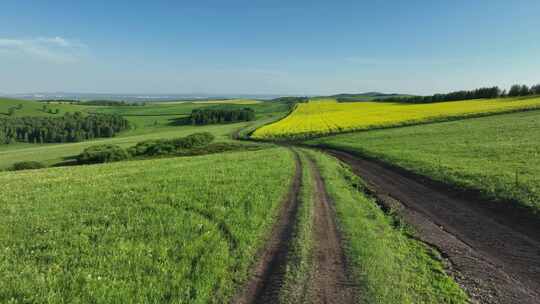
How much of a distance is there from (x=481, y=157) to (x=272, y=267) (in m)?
21.4

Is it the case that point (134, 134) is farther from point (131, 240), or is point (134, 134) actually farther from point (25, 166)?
point (131, 240)

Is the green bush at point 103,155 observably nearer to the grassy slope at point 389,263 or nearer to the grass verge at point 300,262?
the grass verge at point 300,262

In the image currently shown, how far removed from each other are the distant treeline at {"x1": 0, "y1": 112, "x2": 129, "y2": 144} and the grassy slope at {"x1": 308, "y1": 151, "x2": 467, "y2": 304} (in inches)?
4438

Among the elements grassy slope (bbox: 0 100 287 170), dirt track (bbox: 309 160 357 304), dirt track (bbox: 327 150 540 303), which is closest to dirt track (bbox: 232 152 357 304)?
dirt track (bbox: 309 160 357 304)

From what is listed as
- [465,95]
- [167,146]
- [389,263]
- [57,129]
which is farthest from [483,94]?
[57,129]

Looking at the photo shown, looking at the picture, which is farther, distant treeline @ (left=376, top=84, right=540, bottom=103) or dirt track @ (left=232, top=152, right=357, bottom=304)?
distant treeline @ (left=376, top=84, right=540, bottom=103)

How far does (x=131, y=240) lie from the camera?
7.83 m

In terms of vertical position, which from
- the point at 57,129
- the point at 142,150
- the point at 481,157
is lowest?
the point at 142,150

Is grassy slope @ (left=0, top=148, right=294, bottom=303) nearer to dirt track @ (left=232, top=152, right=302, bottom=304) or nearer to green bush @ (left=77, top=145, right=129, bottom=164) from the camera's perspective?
dirt track @ (left=232, top=152, right=302, bottom=304)

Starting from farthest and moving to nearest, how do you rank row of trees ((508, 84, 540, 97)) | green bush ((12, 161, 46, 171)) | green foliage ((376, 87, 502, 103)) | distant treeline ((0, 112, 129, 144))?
distant treeline ((0, 112, 129, 144)) < green foliage ((376, 87, 502, 103)) < row of trees ((508, 84, 540, 97)) < green bush ((12, 161, 46, 171))

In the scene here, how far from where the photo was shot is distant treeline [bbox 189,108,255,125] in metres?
115

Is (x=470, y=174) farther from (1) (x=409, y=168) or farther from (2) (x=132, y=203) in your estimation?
(2) (x=132, y=203)

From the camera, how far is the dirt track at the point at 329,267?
5.79 metres

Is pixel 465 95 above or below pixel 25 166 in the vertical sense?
above
